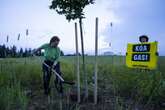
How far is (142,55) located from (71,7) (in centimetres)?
255

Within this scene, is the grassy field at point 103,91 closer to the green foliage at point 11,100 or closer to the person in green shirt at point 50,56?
the green foliage at point 11,100

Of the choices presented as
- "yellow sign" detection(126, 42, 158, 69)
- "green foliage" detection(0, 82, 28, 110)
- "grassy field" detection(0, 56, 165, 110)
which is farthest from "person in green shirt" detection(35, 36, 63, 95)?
"green foliage" detection(0, 82, 28, 110)

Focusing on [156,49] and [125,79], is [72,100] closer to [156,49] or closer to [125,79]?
[125,79]

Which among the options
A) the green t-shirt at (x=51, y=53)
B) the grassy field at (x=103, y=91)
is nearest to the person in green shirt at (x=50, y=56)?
the green t-shirt at (x=51, y=53)

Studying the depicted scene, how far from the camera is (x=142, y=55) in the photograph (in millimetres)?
8789

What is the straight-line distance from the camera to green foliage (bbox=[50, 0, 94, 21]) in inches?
287

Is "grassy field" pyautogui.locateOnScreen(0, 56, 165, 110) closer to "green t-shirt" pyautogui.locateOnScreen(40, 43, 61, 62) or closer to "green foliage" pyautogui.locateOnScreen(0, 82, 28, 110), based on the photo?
"green foliage" pyautogui.locateOnScreen(0, 82, 28, 110)

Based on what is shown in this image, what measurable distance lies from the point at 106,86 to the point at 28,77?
7.43 ft

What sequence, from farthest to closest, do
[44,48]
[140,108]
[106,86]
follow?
[106,86]
[44,48]
[140,108]

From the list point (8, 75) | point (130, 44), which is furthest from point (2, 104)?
point (130, 44)

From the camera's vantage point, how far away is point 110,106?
23.1 ft

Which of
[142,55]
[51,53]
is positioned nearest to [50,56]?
[51,53]

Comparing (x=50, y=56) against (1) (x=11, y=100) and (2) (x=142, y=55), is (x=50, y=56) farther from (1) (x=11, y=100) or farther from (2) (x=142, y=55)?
(1) (x=11, y=100)

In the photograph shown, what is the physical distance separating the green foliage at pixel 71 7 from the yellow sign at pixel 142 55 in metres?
2.19
